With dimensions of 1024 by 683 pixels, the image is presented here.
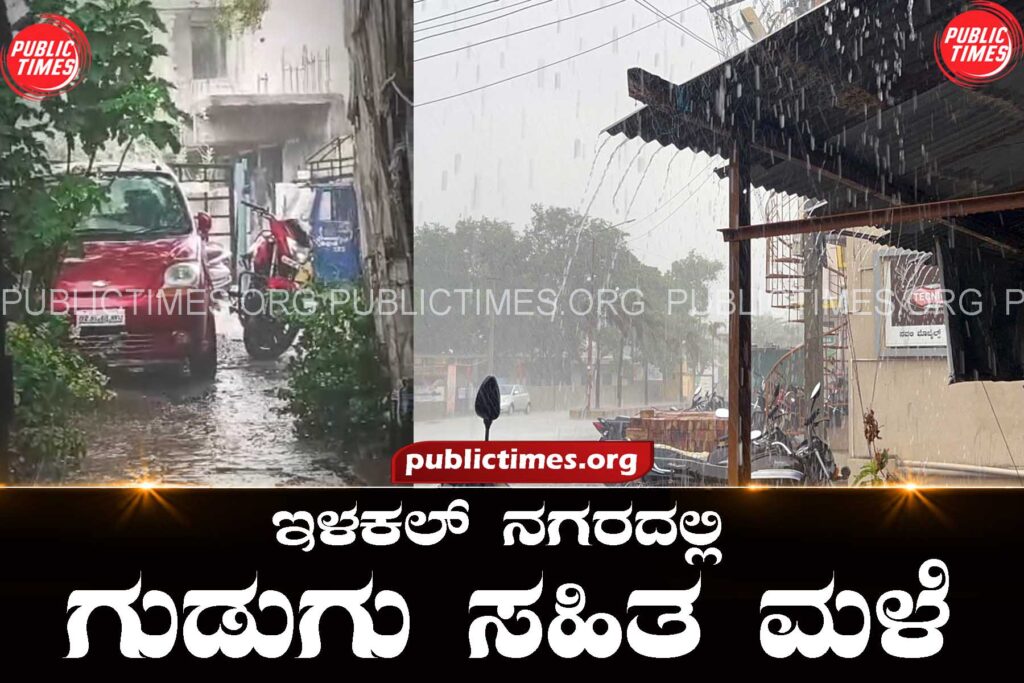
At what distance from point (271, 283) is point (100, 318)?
0.44m

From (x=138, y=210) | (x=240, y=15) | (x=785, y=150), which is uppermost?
(x=240, y=15)

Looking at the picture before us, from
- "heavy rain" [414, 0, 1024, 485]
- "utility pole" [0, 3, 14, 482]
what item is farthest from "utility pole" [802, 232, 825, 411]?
"utility pole" [0, 3, 14, 482]

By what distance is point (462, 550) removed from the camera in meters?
1.85

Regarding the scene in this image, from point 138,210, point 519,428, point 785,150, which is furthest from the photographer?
point 785,150

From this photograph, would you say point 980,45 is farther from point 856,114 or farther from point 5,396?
point 5,396

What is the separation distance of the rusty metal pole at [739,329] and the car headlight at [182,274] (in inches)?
54.0

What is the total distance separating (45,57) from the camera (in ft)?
8.05

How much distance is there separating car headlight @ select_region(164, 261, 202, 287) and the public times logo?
6.49ft

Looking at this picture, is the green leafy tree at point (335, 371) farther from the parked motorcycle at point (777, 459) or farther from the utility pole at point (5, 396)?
the parked motorcycle at point (777, 459)

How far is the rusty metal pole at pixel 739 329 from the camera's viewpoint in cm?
260

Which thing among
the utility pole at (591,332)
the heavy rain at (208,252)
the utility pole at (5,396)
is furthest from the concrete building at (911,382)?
the utility pole at (5,396)

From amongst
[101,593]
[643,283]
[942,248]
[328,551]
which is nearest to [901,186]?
[942,248]

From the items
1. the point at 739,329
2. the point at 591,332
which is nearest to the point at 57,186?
the point at 591,332

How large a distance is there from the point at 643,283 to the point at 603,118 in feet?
1.51
